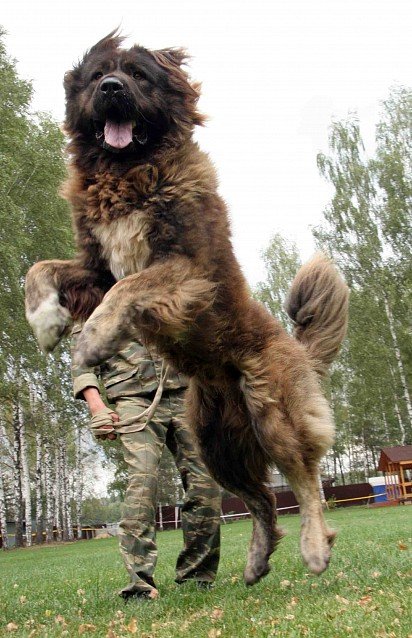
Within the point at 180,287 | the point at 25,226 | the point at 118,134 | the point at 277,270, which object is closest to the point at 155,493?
the point at 180,287

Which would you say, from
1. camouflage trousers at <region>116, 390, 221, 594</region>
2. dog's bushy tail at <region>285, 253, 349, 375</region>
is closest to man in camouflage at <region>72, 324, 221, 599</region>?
camouflage trousers at <region>116, 390, 221, 594</region>

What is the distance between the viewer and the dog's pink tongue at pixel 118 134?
3.83 m

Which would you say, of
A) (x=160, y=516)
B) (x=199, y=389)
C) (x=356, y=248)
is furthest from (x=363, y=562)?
(x=160, y=516)

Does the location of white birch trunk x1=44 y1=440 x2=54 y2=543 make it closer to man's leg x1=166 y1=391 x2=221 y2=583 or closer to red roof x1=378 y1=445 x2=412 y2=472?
red roof x1=378 y1=445 x2=412 y2=472

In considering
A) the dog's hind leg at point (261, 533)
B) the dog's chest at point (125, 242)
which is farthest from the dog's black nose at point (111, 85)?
the dog's hind leg at point (261, 533)

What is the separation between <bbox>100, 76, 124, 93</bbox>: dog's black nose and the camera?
371 centimetres

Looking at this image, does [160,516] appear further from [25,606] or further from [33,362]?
[25,606]

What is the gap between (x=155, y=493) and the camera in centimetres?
420

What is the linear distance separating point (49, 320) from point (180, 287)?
77 centimetres

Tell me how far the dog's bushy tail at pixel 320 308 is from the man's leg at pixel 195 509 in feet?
2.93

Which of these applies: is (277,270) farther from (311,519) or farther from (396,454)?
(311,519)

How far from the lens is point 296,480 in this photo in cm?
379

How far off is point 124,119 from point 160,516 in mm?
34145

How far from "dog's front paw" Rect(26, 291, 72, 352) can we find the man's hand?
0.42 metres
